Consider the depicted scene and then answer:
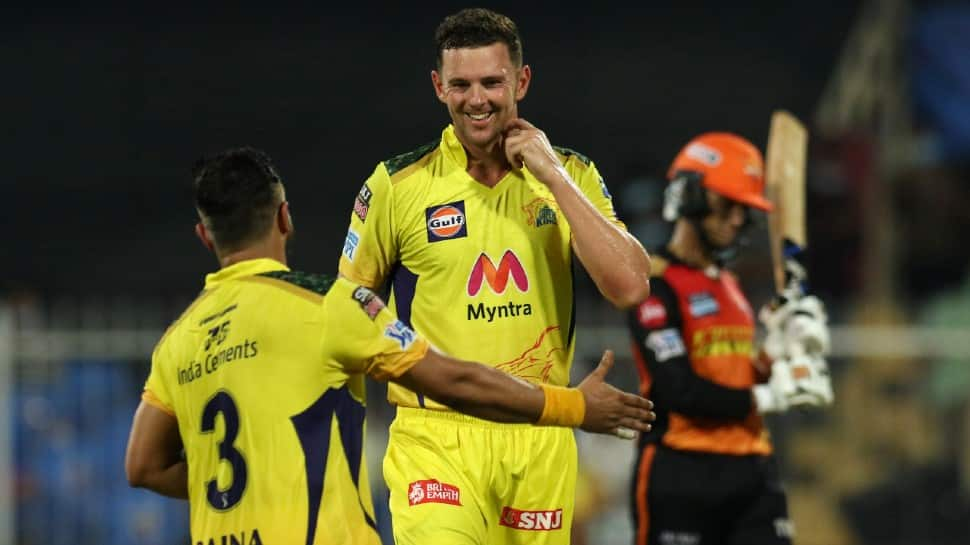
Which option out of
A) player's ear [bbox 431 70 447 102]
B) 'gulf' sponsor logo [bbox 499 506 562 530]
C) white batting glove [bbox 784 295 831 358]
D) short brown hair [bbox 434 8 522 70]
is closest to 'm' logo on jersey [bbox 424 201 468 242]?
player's ear [bbox 431 70 447 102]

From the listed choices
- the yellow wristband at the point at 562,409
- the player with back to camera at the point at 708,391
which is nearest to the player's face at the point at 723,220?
the player with back to camera at the point at 708,391

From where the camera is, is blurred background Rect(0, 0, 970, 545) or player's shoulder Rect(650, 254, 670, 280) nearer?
player's shoulder Rect(650, 254, 670, 280)

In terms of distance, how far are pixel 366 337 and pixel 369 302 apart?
0.11 metres

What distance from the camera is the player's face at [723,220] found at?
8.04m

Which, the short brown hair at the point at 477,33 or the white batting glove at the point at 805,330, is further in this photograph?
the white batting glove at the point at 805,330

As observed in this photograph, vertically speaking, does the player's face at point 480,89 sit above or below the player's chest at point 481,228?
above

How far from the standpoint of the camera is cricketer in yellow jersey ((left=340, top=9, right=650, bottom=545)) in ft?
19.1

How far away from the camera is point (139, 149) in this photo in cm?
1825

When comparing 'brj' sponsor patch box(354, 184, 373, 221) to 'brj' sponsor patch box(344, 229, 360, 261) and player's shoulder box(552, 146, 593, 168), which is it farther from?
player's shoulder box(552, 146, 593, 168)

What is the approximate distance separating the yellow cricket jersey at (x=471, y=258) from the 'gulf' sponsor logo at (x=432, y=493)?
0.96ft

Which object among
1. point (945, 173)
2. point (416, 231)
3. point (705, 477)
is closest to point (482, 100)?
point (416, 231)

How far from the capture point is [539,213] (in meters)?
5.98

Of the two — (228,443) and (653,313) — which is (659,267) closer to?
(653,313)

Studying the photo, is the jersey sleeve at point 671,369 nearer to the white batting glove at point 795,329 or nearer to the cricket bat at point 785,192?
the white batting glove at point 795,329
